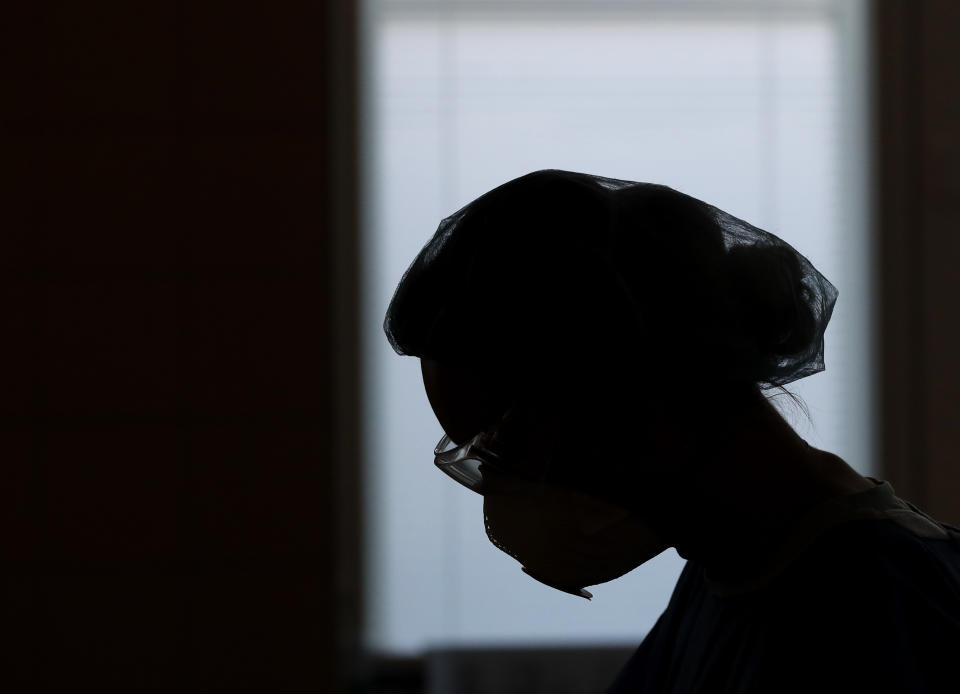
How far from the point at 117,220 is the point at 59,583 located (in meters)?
0.83

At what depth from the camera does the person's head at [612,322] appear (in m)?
0.71

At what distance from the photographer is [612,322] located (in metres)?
0.71

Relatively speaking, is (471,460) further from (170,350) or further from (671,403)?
(170,350)

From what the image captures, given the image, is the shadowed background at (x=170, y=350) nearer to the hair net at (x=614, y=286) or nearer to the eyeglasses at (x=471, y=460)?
the eyeglasses at (x=471, y=460)

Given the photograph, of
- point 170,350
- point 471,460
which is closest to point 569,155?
point 170,350

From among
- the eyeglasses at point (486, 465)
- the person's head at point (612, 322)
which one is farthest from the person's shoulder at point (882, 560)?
the eyeglasses at point (486, 465)

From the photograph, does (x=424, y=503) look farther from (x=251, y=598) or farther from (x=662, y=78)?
(x=662, y=78)

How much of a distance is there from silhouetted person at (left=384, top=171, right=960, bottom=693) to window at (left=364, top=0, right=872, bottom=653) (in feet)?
3.89

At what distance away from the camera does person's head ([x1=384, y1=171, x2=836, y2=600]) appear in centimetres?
71

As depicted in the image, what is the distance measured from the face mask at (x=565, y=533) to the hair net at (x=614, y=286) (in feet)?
0.46

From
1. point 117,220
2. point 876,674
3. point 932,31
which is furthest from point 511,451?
point 932,31

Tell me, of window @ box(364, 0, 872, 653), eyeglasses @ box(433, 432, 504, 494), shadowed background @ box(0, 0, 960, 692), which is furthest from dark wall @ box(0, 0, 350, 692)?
eyeglasses @ box(433, 432, 504, 494)

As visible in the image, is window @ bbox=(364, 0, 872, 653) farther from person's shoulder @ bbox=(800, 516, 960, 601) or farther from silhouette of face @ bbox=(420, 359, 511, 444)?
person's shoulder @ bbox=(800, 516, 960, 601)

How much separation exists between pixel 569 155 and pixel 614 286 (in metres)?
1.36
